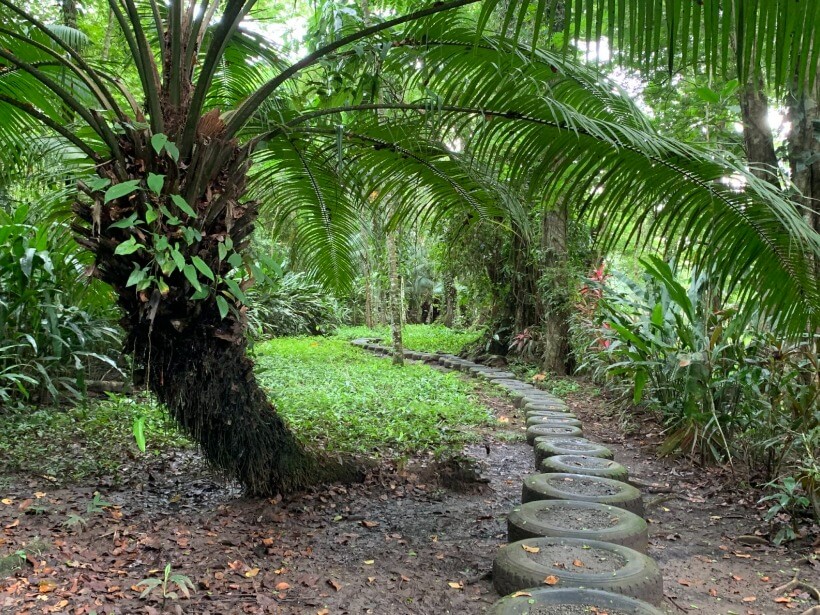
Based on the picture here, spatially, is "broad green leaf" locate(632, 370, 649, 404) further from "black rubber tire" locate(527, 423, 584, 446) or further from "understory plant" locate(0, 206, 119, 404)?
"understory plant" locate(0, 206, 119, 404)

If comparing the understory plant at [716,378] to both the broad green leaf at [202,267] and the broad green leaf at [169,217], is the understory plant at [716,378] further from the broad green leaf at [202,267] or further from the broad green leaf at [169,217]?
the broad green leaf at [169,217]

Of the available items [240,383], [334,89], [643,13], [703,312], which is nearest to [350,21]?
[334,89]

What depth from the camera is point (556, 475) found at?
11.5 feet

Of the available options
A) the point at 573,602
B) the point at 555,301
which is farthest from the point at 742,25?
the point at 555,301

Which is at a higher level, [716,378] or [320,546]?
[716,378]

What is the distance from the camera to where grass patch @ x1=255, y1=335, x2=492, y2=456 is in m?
4.39

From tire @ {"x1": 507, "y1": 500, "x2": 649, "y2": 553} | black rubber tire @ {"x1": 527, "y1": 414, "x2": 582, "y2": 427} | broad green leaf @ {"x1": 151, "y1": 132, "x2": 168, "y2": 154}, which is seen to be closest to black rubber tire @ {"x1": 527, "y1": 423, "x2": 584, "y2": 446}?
black rubber tire @ {"x1": 527, "y1": 414, "x2": 582, "y2": 427}

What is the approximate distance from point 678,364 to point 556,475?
1.78 m

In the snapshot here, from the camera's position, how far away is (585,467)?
3684mm

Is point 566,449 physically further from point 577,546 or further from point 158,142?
point 158,142

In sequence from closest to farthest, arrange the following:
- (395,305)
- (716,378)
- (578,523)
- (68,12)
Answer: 1. (578,523)
2. (716,378)
3. (68,12)
4. (395,305)

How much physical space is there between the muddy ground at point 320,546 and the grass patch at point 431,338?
7.27 meters

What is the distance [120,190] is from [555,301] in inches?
264

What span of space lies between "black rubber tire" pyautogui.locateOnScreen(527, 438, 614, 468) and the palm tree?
151 cm
